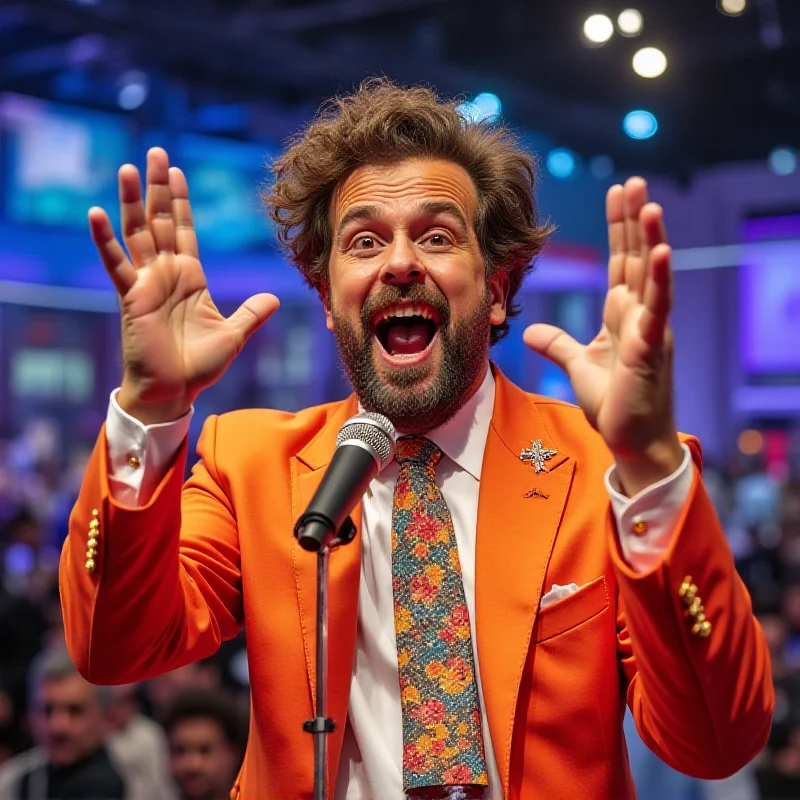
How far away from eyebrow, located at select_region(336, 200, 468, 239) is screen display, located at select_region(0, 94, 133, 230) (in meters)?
7.80

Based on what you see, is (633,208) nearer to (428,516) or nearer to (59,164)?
(428,516)

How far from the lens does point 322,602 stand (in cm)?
161

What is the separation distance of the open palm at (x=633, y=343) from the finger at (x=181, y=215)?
2.11ft

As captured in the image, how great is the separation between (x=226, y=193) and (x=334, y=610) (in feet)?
29.5

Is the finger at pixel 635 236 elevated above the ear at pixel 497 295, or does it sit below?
below

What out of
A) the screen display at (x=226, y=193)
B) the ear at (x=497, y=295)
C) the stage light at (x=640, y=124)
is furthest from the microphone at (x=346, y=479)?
the screen display at (x=226, y=193)

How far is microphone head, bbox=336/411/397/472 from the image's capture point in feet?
5.48

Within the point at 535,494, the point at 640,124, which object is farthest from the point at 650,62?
the point at 535,494

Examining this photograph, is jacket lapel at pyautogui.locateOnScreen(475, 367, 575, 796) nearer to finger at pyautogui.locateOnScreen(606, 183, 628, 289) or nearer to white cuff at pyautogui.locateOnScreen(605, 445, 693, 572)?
white cuff at pyautogui.locateOnScreen(605, 445, 693, 572)

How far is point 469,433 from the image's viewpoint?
2.34 metres

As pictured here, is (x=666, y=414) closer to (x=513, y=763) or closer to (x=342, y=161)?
(x=513, y=763)

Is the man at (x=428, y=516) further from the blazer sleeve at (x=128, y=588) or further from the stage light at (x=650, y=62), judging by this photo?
the stage light at (x=650, y=62)

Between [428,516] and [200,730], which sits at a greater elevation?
[428,516]

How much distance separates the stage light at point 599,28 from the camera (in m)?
6.48
